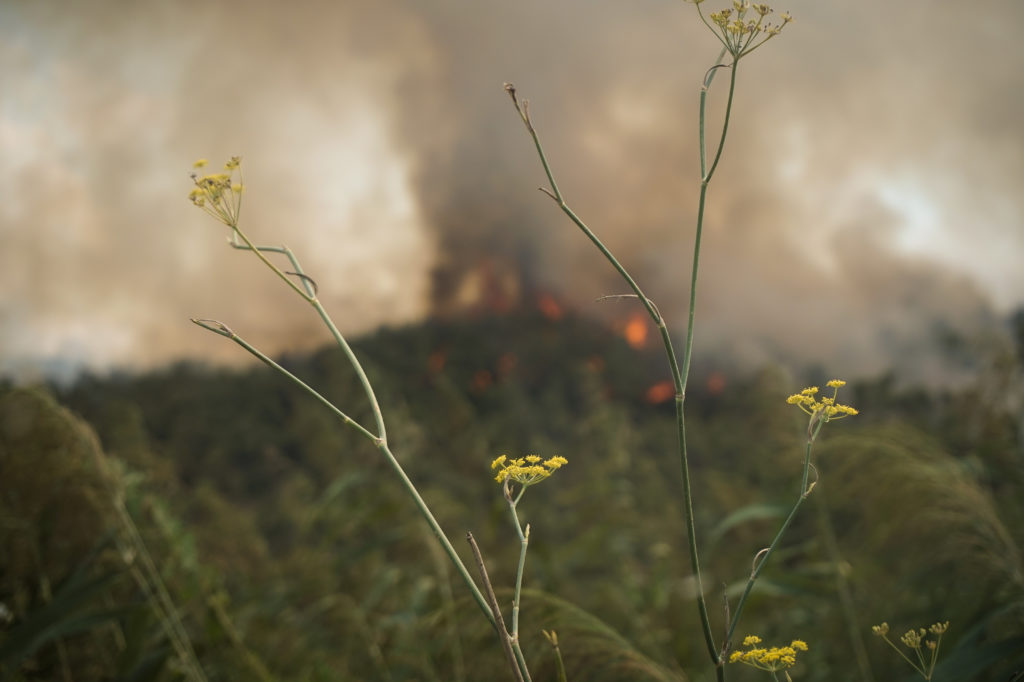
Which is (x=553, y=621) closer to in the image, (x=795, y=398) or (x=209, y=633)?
(x=795, y=398)

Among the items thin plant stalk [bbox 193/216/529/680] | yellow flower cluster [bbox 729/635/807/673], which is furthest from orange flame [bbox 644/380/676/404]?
thin plant stalk [bbox 193/216/529/680]

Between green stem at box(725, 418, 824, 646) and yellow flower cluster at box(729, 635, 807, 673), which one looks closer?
green stem at box(725, 418, 824, 646)

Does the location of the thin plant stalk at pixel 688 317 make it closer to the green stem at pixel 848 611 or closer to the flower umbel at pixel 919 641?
the flower umbel at pixel 919 641

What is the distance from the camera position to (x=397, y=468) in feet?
2.23

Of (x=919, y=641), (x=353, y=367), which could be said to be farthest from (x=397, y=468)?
(x=919, y=641)

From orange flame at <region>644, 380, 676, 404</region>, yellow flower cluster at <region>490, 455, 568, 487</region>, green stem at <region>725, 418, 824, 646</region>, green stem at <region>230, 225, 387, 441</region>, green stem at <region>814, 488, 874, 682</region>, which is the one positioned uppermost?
orange flame at <region>644, 380, 676, 404</region>

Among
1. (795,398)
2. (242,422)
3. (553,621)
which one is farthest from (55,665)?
(242,422)

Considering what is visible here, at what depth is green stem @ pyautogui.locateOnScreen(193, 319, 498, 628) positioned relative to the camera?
2.11 feet

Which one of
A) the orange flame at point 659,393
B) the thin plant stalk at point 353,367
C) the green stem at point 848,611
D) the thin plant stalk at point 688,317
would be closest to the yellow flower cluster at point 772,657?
the thin plant stalk at point 688,317

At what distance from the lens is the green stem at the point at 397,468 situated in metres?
0.64

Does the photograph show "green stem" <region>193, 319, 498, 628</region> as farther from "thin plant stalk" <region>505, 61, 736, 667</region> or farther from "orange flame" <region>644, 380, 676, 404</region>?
"orange flame" <region>644, 380, 676, 404</region>

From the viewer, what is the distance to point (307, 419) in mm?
13078

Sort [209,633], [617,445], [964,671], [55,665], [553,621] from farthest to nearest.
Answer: [617,445]
[209,633]
[55,665]
[553,621]
[964,671]

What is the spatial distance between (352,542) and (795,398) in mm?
5909
